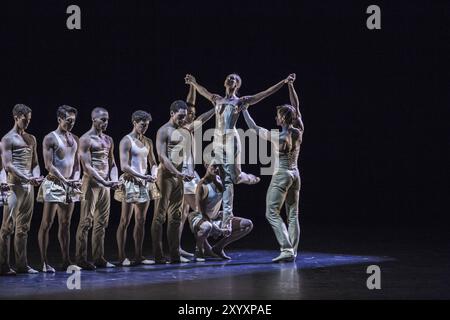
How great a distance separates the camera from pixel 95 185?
7.64m

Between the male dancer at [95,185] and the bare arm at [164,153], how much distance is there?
522mm

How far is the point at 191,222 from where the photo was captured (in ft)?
27.3

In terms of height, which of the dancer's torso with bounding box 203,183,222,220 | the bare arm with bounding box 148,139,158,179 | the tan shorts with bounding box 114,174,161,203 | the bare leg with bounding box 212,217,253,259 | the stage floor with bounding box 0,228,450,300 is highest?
the bare arm with bounding box 148,139,158,179

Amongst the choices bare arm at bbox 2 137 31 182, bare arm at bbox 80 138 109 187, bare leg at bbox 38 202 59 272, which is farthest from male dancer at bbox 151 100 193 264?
bare arm at bbox 2 137 31 182

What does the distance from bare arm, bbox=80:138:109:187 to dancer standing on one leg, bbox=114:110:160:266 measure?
11.8 inches

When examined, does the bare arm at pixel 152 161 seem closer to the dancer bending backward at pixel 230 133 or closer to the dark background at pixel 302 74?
the dancer bending backward at pixel 230 133

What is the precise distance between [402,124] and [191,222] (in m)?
4.25

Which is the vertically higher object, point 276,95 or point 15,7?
point 15,7

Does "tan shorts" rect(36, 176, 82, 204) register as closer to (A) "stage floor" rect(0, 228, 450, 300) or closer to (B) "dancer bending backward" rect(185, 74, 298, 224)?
(A) "stage floor" rect(0, 228, 450, 300)

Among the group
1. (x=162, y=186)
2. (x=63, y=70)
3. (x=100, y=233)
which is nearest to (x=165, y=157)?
(x=162, y=186)

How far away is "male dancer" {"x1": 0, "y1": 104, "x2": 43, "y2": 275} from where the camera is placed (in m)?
7.15

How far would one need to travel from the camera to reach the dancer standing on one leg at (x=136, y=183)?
782cm

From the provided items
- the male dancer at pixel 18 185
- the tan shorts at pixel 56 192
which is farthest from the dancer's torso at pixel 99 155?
the male dancer at pixel 18 185
